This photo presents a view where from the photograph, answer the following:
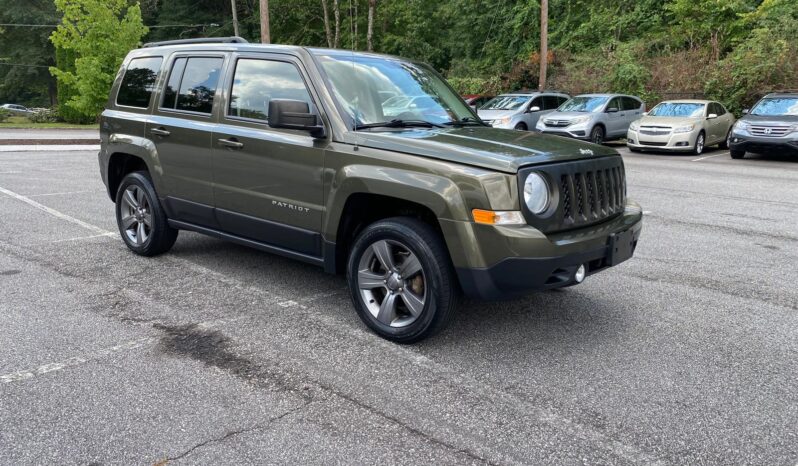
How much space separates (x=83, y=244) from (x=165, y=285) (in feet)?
6.42

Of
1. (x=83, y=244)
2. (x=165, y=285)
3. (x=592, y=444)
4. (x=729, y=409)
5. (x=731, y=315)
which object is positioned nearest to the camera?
(x=592, y=444)

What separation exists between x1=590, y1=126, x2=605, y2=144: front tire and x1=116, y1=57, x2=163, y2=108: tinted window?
1531 cm

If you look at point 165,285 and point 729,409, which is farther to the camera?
point 165,285

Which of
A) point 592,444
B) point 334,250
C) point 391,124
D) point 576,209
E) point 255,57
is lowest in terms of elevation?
point 592,444

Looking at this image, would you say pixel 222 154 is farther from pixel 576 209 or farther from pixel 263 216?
pixel 576 209

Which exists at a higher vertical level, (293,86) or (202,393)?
(293,86)

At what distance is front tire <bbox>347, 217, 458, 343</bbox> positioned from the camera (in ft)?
12.9

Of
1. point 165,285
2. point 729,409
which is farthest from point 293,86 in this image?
point 729,409

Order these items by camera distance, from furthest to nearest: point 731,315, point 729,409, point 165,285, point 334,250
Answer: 1. point 165,285
2. point 731,315
3. point 334,250
4. point 729,409

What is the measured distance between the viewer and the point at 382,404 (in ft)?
11.2

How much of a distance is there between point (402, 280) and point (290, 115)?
4.25ft

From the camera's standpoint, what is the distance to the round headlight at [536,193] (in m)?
3.77

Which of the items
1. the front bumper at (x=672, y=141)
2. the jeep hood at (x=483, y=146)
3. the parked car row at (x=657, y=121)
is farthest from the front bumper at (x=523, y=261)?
the front bumper at (x=672, y=141)

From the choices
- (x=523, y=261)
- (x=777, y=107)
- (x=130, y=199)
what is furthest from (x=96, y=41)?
(x=523, y=261)
